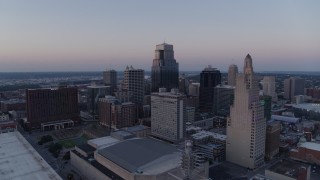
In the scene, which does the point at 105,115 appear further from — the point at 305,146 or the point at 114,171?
the point at 305,146

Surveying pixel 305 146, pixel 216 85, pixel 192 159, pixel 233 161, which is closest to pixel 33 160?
pixel 192 159

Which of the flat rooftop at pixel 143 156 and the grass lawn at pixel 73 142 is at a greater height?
the flat rooftop at pixel 143 156

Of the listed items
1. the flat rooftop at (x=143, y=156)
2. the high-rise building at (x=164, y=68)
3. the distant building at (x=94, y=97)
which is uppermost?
the high-rise building at (x=164, y=68)

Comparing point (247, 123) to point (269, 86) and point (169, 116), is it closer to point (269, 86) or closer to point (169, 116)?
point (169, 116)

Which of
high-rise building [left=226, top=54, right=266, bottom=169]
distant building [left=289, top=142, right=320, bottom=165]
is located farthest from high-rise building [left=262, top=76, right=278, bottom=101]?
high-rise building [left=226, top=54, right=266, bottom=169]

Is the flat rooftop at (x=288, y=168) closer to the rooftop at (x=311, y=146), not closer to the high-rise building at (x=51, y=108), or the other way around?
the rooftop at (x=311, y=146)

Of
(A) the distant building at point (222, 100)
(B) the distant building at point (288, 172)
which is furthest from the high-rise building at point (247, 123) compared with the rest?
(A) the distant building at point (222, 100)

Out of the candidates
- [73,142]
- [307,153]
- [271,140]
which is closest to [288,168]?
[271,140]
